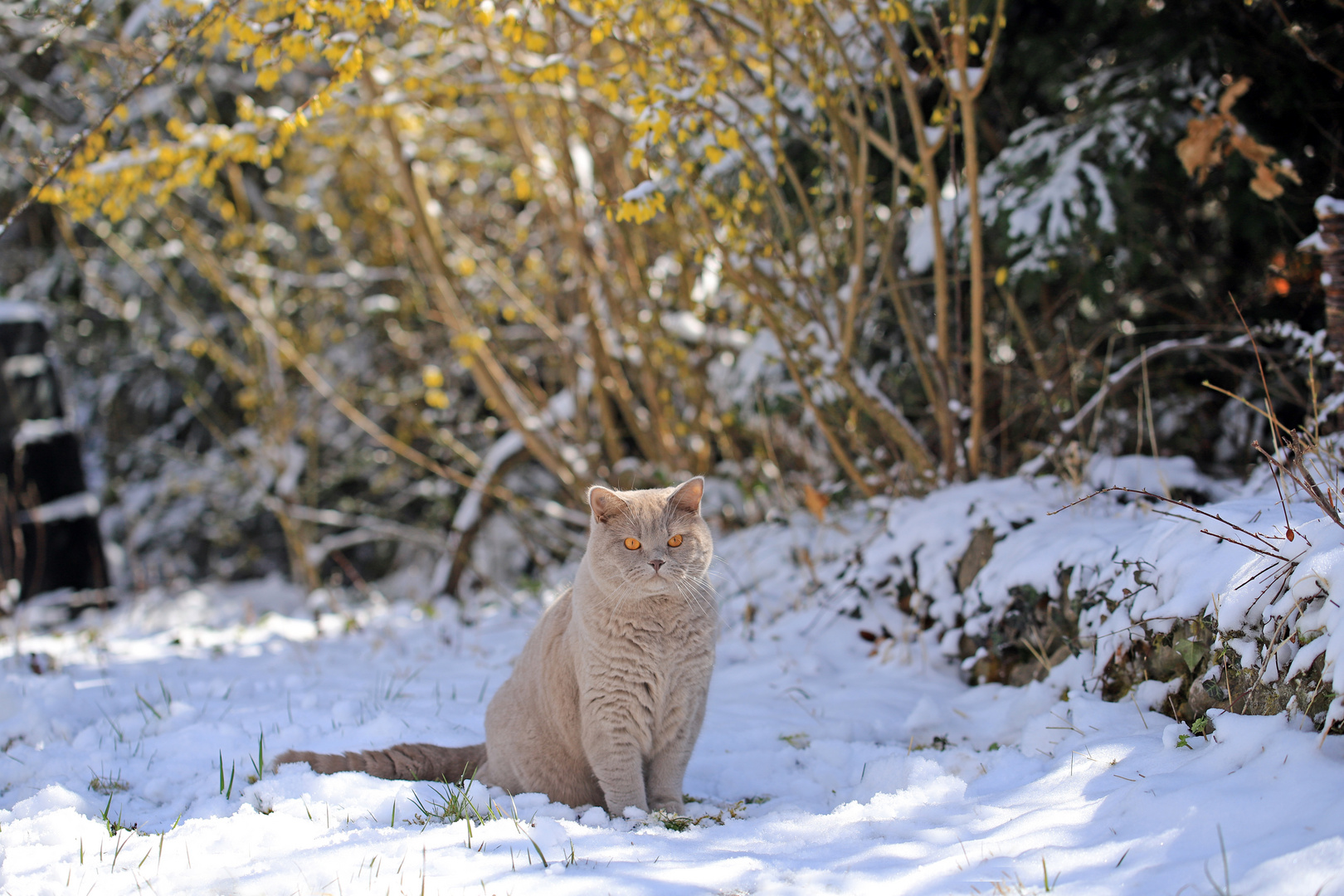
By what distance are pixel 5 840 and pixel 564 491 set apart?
5029mm

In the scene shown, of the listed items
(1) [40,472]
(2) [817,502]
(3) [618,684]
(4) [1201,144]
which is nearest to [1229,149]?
(4) [1201,144]

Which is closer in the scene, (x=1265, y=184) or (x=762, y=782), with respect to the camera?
(x=762, y=782)

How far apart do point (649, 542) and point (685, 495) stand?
20cm

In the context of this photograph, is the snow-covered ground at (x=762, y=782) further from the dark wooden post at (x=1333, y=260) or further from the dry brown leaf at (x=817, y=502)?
the dark wooden post at (x=1333, y=260)

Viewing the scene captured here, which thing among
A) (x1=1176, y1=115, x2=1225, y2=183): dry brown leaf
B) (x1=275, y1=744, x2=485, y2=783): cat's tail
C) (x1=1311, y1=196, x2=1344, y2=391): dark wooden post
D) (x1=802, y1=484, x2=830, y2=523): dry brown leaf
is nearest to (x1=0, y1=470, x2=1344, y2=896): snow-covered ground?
(x1=275, y1=744, x2=485, y2=783): cat's tail

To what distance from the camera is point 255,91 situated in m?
7.97

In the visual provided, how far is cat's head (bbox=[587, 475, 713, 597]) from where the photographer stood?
2.52m

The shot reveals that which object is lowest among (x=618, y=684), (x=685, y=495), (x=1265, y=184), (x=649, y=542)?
(x=618, y=684)

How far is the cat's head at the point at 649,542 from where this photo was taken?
252 centimetres

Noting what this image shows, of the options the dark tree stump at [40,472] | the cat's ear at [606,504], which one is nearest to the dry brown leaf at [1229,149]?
the cat's ear at [606,504]

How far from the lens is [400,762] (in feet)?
8.71

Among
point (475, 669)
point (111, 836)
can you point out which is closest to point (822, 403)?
point (475, 669)

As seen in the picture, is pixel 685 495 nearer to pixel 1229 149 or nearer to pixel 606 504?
pixel 606 504

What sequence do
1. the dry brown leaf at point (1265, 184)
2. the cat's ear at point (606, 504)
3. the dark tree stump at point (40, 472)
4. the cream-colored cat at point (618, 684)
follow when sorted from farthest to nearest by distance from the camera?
1. the dark tree stump at point (40, 472)
2. the dry brown leaf at point (1265, 184)
3. the cat's ear at point (606, 504)
4. the cream-colored cat at point (618, 684)
